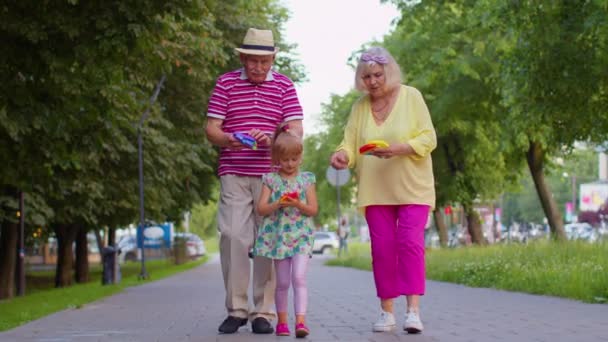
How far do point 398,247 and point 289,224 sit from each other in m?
0.82

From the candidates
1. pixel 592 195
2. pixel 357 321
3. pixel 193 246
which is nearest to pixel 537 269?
pixel 357 321

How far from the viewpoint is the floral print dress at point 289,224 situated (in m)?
7.77

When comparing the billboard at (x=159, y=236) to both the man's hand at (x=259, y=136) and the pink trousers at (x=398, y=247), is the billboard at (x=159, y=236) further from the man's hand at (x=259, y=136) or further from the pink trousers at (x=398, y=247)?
the man's hand at (x=259, y=136)

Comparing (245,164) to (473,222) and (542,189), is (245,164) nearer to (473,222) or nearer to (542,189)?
(542,189)

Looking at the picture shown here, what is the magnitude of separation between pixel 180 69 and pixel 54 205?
4.41 m

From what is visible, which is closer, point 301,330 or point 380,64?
point 301,330

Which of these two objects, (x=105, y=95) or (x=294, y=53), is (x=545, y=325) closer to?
(x=105, y=95)

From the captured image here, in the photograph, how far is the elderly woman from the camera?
7.98 metres

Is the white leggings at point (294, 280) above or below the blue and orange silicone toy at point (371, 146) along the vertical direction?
below

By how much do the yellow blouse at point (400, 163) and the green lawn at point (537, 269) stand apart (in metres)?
4.15

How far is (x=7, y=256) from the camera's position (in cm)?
2502

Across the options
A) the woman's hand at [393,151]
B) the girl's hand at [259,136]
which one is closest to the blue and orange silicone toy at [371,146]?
the woman's hand at [393,151]

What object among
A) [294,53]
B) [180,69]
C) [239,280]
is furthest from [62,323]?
[294,53]

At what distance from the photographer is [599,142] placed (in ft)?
82.3
